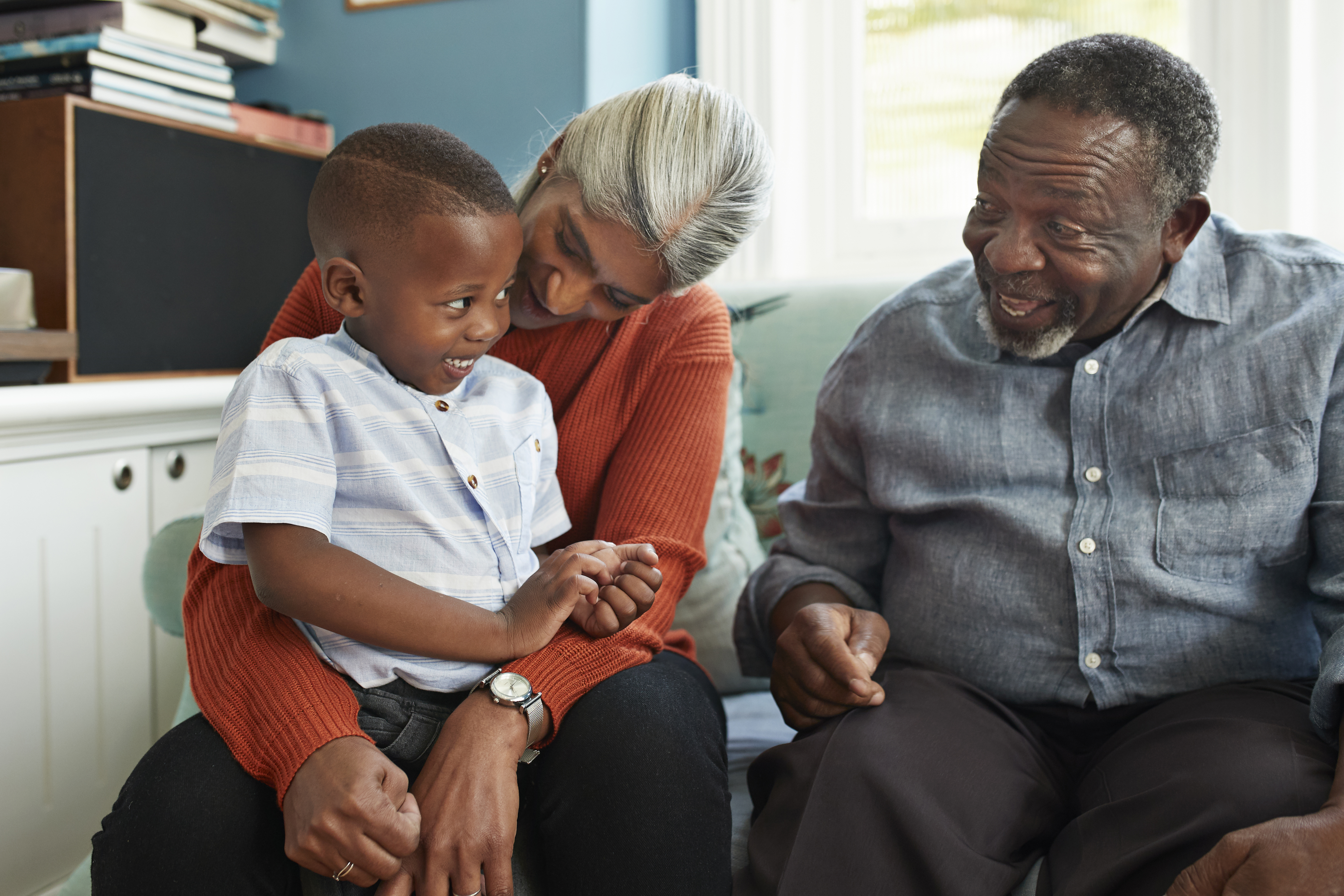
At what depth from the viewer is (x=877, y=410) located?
1.23 m

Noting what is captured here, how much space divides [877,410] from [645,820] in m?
0.59

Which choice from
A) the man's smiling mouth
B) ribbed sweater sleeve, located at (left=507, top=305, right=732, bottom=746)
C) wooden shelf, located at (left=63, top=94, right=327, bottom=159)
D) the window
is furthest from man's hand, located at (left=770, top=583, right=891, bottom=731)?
the window

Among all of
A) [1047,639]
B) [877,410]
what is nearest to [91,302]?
[877,410]

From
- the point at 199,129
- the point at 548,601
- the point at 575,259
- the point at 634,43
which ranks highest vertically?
the point at 634,43

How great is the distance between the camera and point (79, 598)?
1558mm

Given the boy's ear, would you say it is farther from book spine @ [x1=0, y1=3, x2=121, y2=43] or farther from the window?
the window

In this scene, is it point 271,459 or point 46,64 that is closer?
point 271,459

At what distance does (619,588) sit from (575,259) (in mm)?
376

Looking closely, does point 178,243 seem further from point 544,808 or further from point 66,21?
point 544,808

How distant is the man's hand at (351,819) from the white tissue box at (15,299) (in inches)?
41.3

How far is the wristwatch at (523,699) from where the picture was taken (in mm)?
903

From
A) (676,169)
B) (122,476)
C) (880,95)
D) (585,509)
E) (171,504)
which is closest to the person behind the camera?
(676,169)

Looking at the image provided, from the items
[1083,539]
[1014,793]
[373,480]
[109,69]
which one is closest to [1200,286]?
[1083,539]

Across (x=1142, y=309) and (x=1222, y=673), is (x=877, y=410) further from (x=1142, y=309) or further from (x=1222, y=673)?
(x=1222, y=673)
